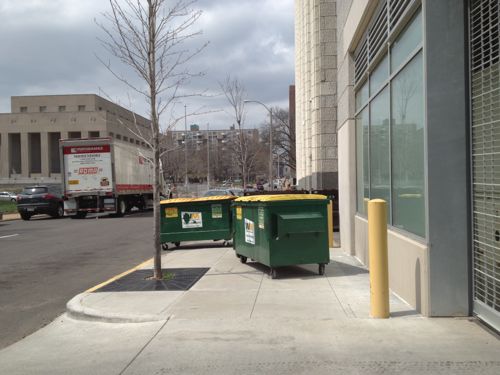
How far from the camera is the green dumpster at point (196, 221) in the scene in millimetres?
13695

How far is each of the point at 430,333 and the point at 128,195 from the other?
2714cm

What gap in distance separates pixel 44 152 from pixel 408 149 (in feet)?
289

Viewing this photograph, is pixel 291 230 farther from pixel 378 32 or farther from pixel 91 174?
pixel 91 174

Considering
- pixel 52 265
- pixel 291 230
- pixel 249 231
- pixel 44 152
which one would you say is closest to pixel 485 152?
pixel 291 230

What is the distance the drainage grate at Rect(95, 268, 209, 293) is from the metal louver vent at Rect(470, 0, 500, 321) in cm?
432

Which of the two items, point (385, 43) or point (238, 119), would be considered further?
point (238, 119)

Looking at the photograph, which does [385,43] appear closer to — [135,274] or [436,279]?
[436,279]

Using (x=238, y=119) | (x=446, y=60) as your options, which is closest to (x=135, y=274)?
(x=446, y=60)

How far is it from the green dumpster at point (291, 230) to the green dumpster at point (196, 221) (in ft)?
15.4

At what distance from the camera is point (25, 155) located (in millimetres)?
87125

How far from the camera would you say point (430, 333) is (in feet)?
17.5

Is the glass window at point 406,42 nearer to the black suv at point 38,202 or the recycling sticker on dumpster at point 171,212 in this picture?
the recycling sticker on dumpster at point 171,212

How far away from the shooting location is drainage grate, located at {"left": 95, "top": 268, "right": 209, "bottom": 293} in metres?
8.20

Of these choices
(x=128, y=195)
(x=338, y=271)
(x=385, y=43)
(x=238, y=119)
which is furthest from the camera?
(x=128, y=195)
